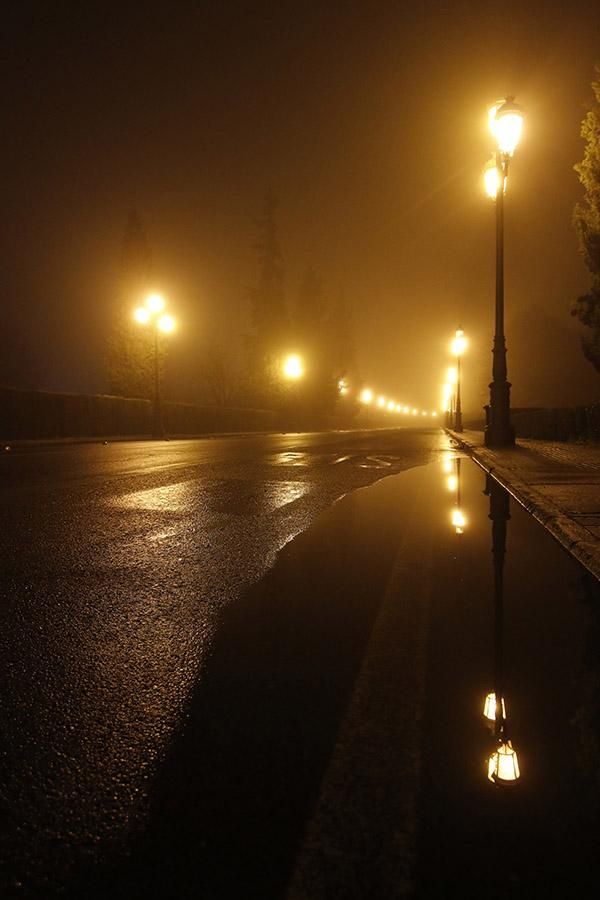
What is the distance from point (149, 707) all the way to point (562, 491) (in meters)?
6.92

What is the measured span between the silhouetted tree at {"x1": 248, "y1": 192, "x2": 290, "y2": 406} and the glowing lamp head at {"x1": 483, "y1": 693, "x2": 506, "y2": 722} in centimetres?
A: 5815

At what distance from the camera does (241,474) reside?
11375 mm

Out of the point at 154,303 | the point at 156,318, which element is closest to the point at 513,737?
the point at 154,303

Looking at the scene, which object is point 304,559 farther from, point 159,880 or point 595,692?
point 159,880

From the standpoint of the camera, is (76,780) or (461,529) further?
(461,529)

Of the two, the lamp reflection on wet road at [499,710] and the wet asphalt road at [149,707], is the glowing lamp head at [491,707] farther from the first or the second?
the wet asphalt road at [149,707]

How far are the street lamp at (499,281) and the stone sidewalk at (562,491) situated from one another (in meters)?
3.17

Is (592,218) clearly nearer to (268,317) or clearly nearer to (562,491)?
(562,491)

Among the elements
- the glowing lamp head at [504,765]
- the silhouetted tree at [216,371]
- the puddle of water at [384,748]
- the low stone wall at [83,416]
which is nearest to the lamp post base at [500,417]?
the puddle of water at [384,748]

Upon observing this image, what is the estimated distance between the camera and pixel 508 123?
14836 millimetres

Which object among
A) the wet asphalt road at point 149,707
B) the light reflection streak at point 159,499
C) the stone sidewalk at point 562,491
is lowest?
the wet asphalt road at point 149,707

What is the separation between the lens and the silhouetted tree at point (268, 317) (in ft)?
196

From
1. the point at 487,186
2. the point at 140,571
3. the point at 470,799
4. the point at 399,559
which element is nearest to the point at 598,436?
the point at 487,186

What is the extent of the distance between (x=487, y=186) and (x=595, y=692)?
58.1 ft
